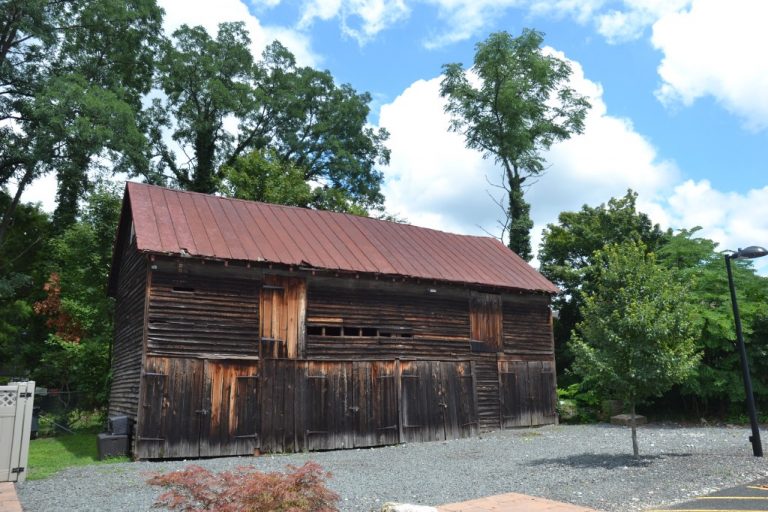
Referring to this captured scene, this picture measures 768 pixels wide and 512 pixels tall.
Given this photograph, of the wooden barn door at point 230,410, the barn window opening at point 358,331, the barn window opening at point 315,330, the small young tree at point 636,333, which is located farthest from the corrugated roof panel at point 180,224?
the small young tree at point 636,333

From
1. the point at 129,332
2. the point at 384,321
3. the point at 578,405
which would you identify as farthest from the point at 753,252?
the point at 129,332

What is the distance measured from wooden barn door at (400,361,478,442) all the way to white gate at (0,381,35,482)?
406 inches

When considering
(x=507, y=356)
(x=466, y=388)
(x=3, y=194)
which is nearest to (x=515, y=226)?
(x=507, y=356)

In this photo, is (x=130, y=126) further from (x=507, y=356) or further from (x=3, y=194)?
(x=507, y=356)

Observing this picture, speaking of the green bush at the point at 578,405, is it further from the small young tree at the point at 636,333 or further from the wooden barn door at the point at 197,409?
the wooden barn door at the point at 197,409

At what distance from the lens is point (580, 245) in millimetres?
31453

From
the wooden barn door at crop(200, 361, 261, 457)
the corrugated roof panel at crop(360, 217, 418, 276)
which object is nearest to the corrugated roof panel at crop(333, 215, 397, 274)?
the corrugated roof panel at crop(360, 217, 418, 276)

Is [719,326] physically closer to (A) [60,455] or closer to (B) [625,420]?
(B) [625,420]

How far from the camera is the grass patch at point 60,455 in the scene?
1272cm

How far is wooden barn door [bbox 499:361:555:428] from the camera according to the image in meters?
21.2

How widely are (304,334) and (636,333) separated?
8787mm

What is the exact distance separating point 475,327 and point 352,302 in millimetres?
5092

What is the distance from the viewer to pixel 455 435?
19.2 meters

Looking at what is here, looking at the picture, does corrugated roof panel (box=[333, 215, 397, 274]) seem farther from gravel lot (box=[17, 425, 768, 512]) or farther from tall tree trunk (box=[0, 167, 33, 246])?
tall tree trunk (box=[0, 167, 33, 246])
